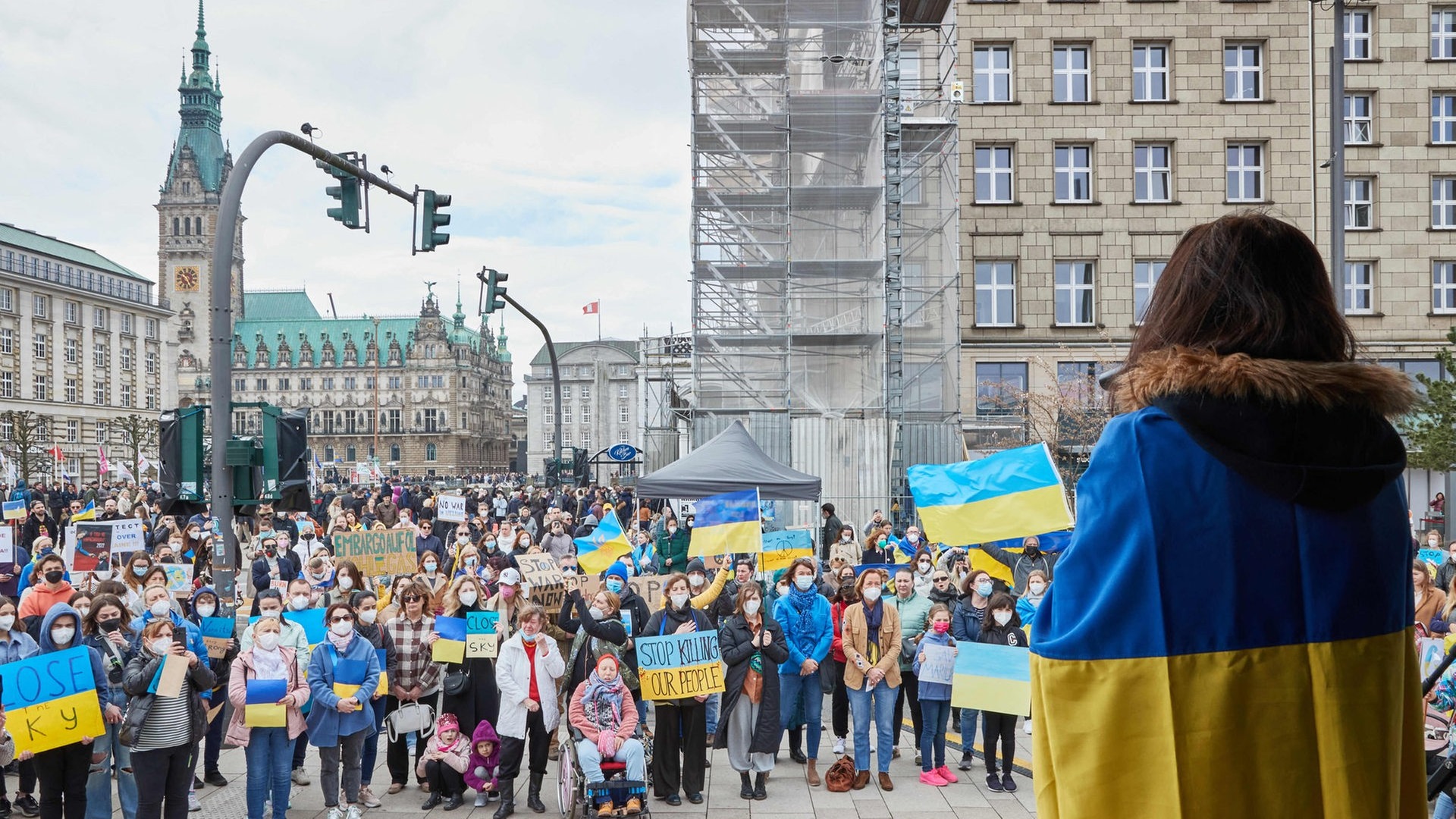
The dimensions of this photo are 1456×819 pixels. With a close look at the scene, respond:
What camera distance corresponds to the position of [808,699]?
37.2 feet

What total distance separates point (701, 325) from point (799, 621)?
2155 cm

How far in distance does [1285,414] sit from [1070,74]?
34.6 meters

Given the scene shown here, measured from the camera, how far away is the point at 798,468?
2827cm

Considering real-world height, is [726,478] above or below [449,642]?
above

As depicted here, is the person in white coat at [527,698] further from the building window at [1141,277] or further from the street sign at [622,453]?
the building window at [1141,277]

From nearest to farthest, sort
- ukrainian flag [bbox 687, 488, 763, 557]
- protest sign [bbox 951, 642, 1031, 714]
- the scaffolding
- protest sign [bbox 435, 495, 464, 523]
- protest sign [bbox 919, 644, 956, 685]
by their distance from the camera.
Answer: protest sign [bbox 951, 642, 1031, 714], protest sign [bbox 919, 644, 956, 685], ukrainian flag [bbox 687, 488, 763, 557], protest sign [bbox 435, 495, 464, 523], the scaffolding

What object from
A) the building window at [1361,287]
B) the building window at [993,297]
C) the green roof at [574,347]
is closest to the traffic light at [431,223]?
the building window at [993,297]

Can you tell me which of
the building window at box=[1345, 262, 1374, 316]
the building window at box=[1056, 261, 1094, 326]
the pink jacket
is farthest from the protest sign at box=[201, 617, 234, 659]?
the building window at box=[1345, 262, 1374, 316]

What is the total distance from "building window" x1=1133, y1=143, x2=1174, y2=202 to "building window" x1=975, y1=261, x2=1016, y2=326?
175 inches

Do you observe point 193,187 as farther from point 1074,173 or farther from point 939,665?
point 939,665

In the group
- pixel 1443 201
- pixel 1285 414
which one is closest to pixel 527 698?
pixel 1285 414

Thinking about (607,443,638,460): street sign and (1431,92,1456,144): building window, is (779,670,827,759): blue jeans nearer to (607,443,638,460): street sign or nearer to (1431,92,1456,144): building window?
(607,443,638,460): street sign

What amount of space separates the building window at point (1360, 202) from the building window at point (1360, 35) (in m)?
3.60

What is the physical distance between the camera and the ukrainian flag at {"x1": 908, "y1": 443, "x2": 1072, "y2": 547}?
1044 cm
